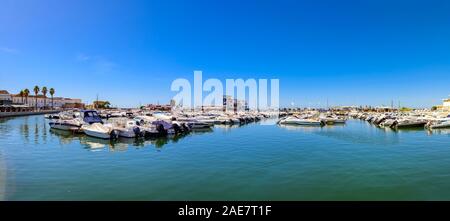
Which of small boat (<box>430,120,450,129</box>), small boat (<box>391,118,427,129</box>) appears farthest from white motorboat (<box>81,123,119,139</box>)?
small boat (<box>430,120,450,129</box>)

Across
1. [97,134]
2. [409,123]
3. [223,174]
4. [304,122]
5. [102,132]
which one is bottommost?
[223,174]

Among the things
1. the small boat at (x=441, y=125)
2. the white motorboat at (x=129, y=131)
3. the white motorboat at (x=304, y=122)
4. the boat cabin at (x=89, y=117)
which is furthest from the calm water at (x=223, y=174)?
the white motorboat at (x=304, y=122)

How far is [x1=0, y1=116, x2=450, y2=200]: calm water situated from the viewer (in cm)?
1112

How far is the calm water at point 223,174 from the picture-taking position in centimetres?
1112

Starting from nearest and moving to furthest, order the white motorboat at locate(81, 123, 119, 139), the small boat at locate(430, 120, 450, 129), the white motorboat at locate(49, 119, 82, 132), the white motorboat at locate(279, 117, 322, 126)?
the white motorboat at locate(81, 123, 119, 139), the white motorboat at locate(49, 119, 82, 132), the small boat at locate(430, 120, 450, 129), the white motorboat at locate(279, 117, 322, 126)

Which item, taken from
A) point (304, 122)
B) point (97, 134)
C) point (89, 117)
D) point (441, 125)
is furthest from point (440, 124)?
point (89, 117)

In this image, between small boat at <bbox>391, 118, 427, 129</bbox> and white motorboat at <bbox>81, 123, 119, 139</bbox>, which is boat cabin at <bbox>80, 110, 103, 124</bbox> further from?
small boat at <bbox>391, 118, 427, 129</bbox>

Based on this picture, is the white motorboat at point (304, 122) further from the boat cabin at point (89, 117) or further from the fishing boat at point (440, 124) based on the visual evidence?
the boat cabin at point (89, 117)

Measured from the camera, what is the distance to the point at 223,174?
14.2m

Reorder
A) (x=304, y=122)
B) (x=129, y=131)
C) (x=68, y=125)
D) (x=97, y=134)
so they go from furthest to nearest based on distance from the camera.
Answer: (x=304, y=122)
(x=68, y=125)
(x=97, y=134)
(x=129, y=131)

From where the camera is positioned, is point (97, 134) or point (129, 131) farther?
point (97, 134)

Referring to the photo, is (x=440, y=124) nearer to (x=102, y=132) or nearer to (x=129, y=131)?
(x=129, y=131)

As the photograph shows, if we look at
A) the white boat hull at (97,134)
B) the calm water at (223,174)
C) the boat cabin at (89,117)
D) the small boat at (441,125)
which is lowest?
the calm water at (223,174)
